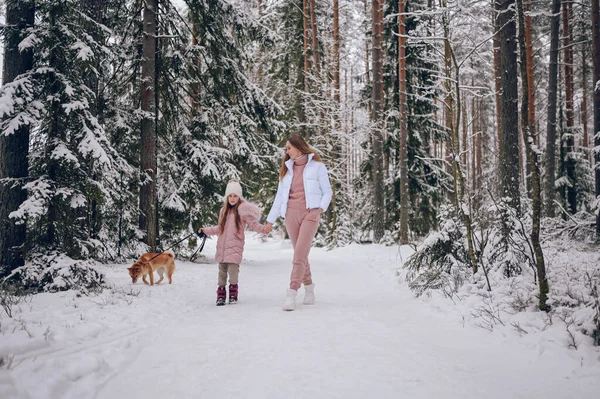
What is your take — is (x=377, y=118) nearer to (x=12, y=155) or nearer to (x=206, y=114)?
(x=206, y=114)

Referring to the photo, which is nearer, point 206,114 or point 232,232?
point 232,232

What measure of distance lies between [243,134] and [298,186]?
6.51m

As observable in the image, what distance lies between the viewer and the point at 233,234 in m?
5.57

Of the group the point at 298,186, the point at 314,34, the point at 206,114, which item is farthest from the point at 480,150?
the point at 298,186

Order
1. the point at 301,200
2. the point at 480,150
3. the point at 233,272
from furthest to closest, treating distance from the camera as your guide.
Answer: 1. the point at 480,150
2. the point at 233,272
3. the point at 301,200

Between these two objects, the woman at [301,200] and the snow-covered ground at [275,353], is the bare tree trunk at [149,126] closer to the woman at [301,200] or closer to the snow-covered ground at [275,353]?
the snow-covered ground at [275,353]

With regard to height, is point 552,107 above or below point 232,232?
above

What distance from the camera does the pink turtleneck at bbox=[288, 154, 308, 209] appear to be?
5.28 m

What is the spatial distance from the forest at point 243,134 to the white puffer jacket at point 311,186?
6.37 feet

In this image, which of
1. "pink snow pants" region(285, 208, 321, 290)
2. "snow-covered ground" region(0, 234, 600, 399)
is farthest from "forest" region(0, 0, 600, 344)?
"pink snow pants" region(285, 208, 321, 290)

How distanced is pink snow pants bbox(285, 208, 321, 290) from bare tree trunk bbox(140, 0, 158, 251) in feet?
17.2

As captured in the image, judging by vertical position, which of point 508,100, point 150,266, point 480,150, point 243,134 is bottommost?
point 150,266

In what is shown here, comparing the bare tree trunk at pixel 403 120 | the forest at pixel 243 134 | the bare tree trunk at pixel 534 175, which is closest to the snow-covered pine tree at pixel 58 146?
the forest at pixel 243 134

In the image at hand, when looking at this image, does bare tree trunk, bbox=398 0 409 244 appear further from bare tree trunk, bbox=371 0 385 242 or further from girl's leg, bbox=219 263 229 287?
girl's leg, bbox=219 263 229 287
